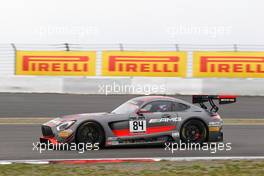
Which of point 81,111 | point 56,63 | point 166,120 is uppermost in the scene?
point 56,63

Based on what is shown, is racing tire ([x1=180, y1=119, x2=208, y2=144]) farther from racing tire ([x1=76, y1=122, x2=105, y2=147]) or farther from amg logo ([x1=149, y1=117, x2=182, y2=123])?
racing tire ([x1=76, y1=122, x2=105, y2=147])

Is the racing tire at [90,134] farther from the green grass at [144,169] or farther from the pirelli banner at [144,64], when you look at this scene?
the pirelli banner at [144,64]

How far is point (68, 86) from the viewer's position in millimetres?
24031

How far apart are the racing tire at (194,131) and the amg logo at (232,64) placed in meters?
11.3

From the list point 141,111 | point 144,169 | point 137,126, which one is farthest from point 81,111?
point 144,169

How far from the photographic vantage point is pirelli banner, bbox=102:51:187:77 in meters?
24.7

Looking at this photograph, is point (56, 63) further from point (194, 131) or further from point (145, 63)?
point (194, 131)

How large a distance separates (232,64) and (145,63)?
347 cm

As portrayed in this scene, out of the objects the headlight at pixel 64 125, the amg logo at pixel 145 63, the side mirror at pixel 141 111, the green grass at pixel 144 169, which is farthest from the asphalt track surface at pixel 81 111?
the amg logo at pixel 145 63

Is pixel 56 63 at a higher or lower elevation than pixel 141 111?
higher

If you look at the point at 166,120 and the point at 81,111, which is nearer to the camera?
the point at 166,120

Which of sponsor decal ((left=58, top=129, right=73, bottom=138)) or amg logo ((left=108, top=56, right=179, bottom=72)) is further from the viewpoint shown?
amg logo ((left=108, top=56, right=179, bottom=72))

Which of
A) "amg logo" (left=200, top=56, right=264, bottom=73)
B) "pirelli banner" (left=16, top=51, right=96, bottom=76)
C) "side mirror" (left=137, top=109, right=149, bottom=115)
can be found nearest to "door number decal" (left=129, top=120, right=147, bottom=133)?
"side mirror" (left=137, top=109, right=149, bottom=115)

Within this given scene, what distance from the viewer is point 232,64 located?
24.9 m
